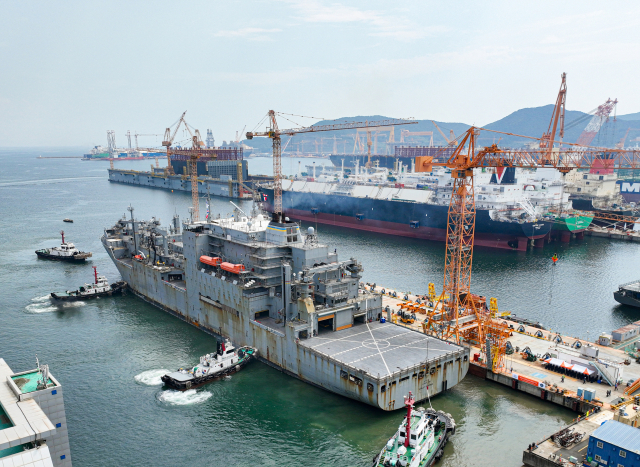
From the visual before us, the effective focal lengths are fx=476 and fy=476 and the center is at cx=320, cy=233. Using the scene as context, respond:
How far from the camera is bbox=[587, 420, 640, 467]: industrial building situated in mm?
23078

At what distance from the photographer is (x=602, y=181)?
393ft

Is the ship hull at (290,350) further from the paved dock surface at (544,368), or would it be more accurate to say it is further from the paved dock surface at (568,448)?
the paved dock surface at (568,448)

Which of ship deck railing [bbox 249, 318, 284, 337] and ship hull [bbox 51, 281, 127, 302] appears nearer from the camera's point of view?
ship deck railing [bbox 249, 318, 284, 337]

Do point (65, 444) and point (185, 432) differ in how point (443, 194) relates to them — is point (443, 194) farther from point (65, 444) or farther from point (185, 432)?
point (65, 444)

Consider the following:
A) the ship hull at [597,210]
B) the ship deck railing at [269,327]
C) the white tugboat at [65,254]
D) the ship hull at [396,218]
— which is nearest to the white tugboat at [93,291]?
the white tugboat at [65,254]

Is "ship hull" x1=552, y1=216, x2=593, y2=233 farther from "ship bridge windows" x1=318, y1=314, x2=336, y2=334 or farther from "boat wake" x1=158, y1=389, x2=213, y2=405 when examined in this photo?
"boat wake" x1=158, y1=389, x2=213, y2=405

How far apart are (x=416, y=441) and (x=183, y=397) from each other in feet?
57.9

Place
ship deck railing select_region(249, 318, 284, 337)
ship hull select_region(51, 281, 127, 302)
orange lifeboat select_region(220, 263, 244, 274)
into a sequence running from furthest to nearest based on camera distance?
ship hull select_region(51, 281, 127, 302) → orange lifeboat select_region(220, 263, 244, 274) → ship deck railing select_region(249, 318, 284, 337)

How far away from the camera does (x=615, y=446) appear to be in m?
23.4

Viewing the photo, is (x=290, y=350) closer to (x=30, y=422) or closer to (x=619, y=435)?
(x=30, y=422)

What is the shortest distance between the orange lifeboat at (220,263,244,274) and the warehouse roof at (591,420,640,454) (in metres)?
27.9

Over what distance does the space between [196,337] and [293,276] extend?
1376cm

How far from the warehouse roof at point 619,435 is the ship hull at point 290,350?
1059 cm

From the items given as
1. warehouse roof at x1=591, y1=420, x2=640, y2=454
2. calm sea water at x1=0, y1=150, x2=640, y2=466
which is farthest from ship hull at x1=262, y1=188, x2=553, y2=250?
warehouse roof at x1=591, y1=420, x2=640, y2=454
